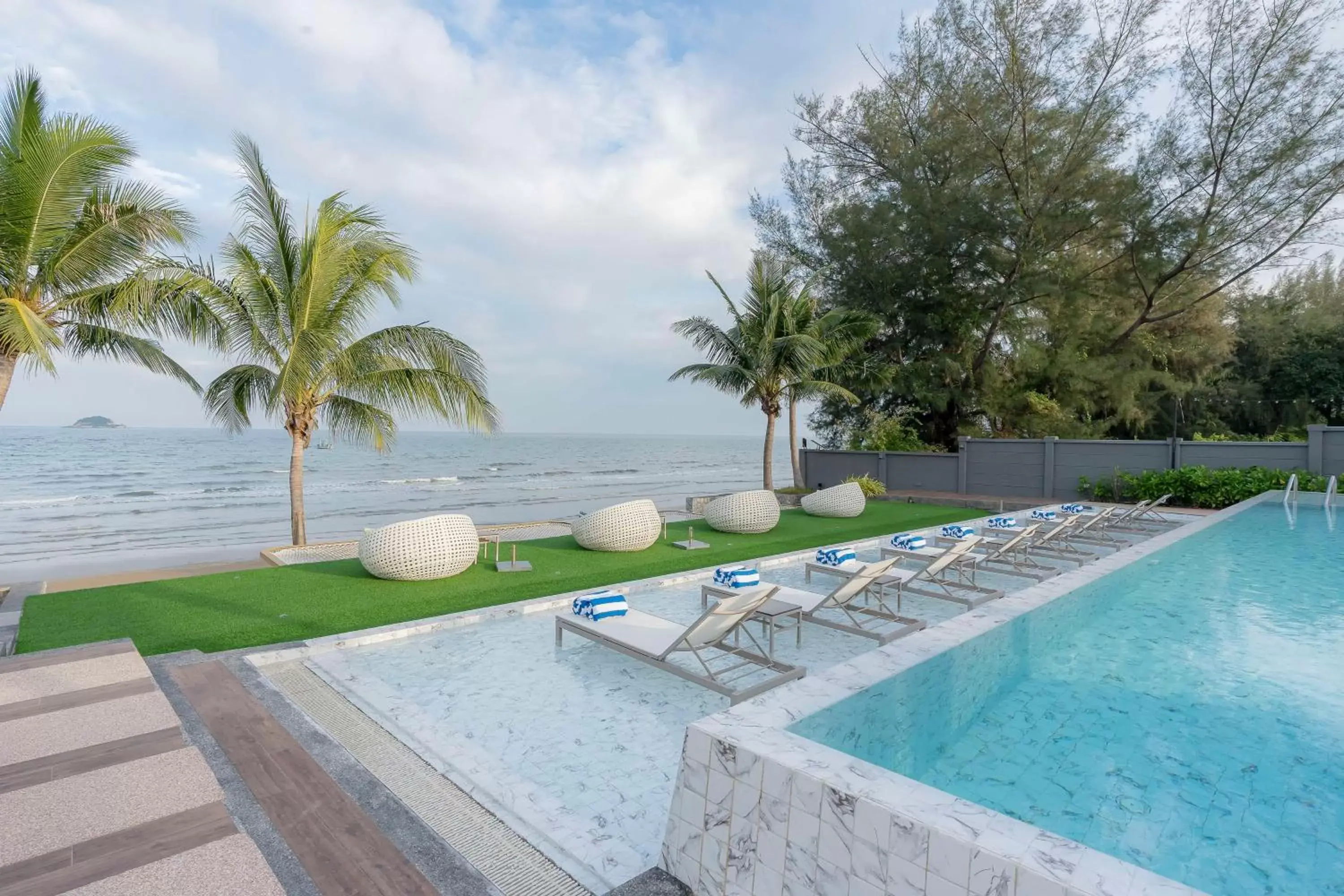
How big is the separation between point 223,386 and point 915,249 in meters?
17.5

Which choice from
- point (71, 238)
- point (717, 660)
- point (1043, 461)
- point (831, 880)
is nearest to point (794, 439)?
point (1043, 461)

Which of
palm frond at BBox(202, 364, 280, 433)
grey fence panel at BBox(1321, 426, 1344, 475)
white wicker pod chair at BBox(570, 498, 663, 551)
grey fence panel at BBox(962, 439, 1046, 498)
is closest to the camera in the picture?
white wicker pod chair at BBox(570, 498, 663, 551)

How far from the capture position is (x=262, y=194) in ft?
31.2

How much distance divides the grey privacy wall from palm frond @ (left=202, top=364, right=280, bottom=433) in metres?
14.8

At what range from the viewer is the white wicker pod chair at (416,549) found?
24.0 feet

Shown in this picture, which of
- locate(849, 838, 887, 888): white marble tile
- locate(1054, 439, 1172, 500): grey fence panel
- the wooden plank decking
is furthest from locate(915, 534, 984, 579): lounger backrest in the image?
locate(1054, 439, 1172, 500): grey fence panel

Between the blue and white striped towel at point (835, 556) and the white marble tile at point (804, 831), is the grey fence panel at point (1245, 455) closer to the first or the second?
the blue and white striped towel at point (835, 556)

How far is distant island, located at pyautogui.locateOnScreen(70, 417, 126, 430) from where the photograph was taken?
76562 millimetres

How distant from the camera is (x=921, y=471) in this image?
18.6 metres

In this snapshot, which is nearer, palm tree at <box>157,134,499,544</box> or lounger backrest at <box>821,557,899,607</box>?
lounger backrest at <box>821,557,899,607</box>

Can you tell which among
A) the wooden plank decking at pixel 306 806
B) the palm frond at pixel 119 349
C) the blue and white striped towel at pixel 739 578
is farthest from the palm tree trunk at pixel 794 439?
the wooden plank decking at pixel 306 806

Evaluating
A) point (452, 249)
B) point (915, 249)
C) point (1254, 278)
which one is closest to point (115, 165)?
point (452, 249)

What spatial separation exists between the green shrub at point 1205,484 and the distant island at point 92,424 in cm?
9846

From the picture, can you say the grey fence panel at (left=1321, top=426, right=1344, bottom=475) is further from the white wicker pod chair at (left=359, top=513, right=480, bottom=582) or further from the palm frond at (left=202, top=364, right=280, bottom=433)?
the palm frond at (left=202, top=364, right=280, bottom=433)
